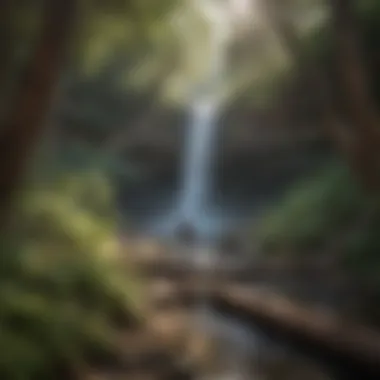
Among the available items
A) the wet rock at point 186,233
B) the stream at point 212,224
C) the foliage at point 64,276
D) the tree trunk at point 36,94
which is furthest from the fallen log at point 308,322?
the tree trunk at point 36,94

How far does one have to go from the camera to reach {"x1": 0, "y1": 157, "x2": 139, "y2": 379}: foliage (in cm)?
202

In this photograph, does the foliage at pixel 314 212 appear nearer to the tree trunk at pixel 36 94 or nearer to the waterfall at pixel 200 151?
the waterfall at pixel 200 151

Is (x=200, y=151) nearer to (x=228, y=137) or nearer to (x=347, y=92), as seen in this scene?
(x=228, y=137)

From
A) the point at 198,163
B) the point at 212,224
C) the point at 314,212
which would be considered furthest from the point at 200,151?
the point at 314,212

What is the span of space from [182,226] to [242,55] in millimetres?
443

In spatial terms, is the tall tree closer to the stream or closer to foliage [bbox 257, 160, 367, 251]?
foliage [bbox 257, 160, 367, 251]

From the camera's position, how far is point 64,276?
2.08 m

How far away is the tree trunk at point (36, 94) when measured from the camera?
83.0 inches

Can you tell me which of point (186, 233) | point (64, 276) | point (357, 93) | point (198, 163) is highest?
point (357, 93)

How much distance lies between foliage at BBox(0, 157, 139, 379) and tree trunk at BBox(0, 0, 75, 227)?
0.08m

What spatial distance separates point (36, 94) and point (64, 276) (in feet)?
1.45

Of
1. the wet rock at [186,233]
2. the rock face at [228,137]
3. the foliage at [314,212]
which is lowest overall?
the wet rock at [186,233]

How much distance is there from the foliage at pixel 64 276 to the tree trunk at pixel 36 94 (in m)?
0.08

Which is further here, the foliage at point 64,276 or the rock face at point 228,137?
the rock face at point 228,137
